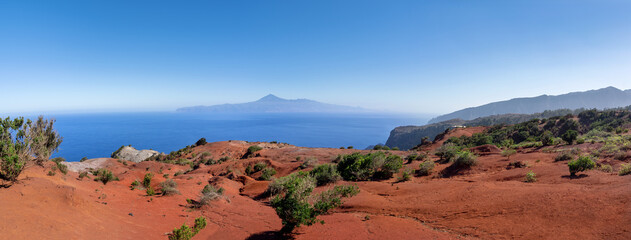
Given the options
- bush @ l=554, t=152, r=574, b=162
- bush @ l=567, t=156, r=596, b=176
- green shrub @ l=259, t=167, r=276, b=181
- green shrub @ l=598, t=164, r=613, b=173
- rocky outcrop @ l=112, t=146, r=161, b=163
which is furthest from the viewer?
rocky outcrop @ l=112, t=146, r=161, b=163

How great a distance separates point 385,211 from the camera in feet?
34.6

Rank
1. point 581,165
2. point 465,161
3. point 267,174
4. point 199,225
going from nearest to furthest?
point 199,225 → point 581,165 → point 465,161 → point 267,174

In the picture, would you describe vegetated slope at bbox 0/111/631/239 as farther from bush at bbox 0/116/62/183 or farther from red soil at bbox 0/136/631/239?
bush at bbox 0/116/62/183

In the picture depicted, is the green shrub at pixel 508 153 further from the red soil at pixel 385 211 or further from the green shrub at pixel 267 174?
the green shrub at pixel 267 174

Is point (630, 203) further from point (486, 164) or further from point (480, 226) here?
point (486, 164)

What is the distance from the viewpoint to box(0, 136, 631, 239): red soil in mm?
7027

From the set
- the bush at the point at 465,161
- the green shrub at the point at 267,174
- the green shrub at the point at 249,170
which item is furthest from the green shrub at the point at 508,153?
the green shrub at the point at 249,170

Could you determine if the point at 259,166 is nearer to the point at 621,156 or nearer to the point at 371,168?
the point at 371,168

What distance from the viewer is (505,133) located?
40.2 m

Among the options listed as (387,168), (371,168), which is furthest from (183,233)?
(387,168)

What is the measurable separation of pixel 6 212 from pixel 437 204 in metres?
15.8

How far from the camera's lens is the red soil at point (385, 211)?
7.03 meters

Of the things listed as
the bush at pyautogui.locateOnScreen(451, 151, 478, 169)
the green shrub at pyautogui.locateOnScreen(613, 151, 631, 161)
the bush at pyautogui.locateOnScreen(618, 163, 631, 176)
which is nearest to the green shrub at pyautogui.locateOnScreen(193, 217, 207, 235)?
the bush at pyautogui.locateOnScreen(451, 151, 478, 169)

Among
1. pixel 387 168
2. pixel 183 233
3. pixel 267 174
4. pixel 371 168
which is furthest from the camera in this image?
pixel 267 174
